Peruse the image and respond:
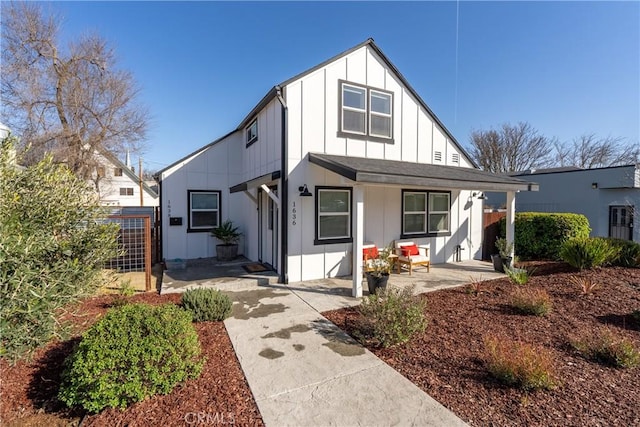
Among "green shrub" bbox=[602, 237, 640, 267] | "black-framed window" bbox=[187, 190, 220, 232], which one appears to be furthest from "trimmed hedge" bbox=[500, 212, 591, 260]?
"black-framed window" bbox=[187, 190, 220, 232]

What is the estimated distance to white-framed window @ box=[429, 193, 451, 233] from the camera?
960 centimetres

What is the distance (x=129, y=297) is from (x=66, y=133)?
14710mm

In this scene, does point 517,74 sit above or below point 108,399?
above

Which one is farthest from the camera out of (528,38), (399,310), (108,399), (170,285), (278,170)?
(528,38)

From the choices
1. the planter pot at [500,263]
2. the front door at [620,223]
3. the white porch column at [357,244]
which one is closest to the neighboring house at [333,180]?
the white porch column at [357,244]

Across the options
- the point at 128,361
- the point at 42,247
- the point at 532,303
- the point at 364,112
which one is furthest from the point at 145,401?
the point at 364,112

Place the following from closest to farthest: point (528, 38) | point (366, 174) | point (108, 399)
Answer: point (108, 399)
point (366, 174)
point (528, 38)

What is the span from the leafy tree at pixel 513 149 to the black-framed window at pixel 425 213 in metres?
22.9

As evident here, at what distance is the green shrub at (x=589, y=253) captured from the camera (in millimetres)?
7105

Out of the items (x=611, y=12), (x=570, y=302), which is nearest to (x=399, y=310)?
(x=570, y=302)

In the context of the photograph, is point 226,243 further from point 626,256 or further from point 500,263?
point 626,256

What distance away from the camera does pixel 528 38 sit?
828cm

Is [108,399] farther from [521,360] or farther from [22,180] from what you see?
[521,360]

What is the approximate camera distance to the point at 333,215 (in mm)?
7781
